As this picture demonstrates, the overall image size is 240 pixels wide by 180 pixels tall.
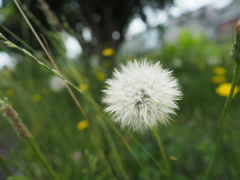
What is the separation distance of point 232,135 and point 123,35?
440 cm

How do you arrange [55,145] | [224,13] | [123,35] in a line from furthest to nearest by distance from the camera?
[224,13]
[123,35]
[55,145]

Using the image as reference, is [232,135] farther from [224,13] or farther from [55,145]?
[224,13]

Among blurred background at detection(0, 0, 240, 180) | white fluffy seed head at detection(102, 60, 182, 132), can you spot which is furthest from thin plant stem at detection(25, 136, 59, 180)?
white fluffy seed head at detection(102, 60, 182, 132)

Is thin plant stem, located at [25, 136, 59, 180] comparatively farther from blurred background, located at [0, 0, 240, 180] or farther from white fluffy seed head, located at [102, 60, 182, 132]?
white fluffy seed head, located at [102, 60, 182, 132]

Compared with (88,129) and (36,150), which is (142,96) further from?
(88,129)

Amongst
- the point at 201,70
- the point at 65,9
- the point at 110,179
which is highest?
the point at 65,9

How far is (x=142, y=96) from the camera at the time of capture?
66 cm

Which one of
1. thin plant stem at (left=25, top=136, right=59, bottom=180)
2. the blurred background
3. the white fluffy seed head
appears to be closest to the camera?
the white fluffy seed head

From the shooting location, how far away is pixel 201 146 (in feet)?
4.52

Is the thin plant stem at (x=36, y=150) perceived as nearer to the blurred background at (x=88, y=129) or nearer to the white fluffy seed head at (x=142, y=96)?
the blurred background at (x=88, y=129)

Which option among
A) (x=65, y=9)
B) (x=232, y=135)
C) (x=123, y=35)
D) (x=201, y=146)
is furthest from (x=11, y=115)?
(x=123, y=35)

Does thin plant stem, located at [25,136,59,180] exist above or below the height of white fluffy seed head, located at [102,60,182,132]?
below

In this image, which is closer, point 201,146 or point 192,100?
point 201,146

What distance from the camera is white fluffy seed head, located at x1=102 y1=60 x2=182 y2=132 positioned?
62 centimetres
